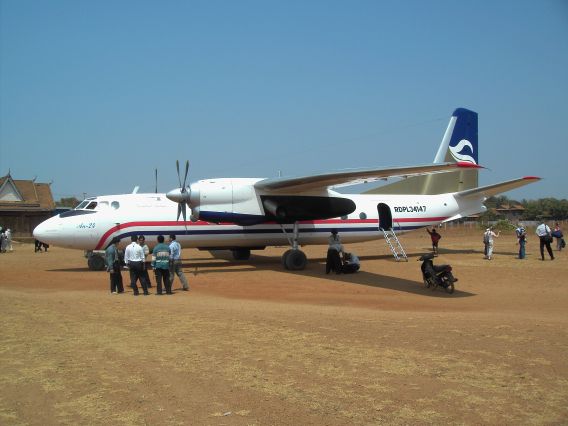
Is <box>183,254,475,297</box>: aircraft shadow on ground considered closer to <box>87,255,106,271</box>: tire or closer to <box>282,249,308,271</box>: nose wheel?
<box>282,249,308,271</box>: nose wheel

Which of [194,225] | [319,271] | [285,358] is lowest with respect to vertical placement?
[285,358]

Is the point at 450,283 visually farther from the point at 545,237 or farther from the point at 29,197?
the point at 29,197

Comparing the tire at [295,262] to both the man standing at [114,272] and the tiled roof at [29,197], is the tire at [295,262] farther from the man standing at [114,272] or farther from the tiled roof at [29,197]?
the tiled roof at [29,197]

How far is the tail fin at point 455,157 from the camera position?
79.5ft

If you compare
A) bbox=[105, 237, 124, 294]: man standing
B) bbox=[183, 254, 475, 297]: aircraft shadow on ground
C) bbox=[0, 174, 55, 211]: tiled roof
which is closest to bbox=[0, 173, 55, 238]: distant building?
bbox=[0, 174, 55, 211]: tiled roof

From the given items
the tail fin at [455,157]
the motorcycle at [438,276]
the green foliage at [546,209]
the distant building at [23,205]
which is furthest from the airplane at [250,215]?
the green foliage at [546,209]

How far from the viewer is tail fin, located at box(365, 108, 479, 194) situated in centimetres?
2423

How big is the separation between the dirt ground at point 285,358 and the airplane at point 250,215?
555 centimetres

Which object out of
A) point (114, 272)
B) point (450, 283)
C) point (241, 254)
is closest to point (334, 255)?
point (450, 283)

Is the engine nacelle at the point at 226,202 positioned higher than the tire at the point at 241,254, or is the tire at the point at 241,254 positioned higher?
the engine nacelle at the point at 226,202

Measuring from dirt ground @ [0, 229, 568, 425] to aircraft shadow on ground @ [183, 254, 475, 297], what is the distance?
28.2 inches

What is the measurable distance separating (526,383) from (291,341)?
127 inches

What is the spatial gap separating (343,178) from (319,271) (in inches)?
146

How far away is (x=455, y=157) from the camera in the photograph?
24172 millimetres
